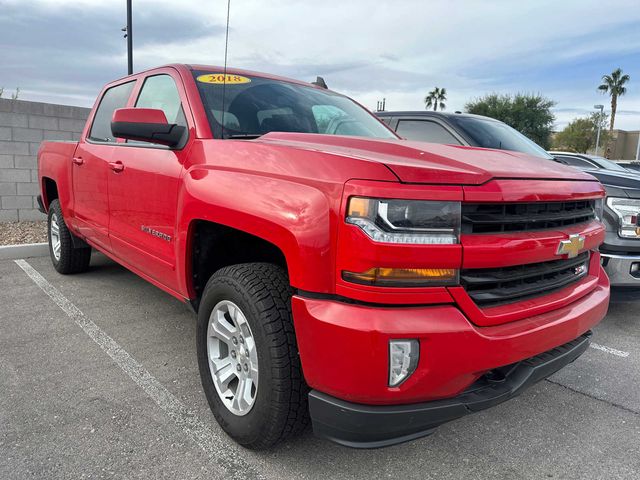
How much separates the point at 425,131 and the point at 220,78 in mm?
2804

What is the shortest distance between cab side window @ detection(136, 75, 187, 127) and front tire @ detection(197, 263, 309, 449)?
1.16 m

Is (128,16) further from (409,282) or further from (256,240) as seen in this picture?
(409,282)

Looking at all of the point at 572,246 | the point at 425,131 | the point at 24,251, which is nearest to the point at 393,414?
the point at 572,246

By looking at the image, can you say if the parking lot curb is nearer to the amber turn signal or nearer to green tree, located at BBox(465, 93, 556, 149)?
the amber turn signal

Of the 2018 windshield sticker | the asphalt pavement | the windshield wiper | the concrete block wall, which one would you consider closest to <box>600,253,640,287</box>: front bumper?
the asphalt pavement

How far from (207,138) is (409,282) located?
1477 mm

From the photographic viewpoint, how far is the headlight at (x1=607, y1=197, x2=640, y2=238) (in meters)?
4.10

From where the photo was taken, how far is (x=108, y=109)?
434 centimetres

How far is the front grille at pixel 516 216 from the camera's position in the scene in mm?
1852

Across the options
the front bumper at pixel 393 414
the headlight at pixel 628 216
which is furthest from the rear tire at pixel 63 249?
the headlight at pixel 628 216

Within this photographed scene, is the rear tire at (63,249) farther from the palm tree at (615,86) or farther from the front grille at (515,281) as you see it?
the palm tree at (615,86)

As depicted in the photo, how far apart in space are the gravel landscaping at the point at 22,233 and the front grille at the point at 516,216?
6299 millimetres

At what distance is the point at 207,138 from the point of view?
2680 millimetres

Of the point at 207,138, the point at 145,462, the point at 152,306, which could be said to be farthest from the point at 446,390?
the point at 152,306
